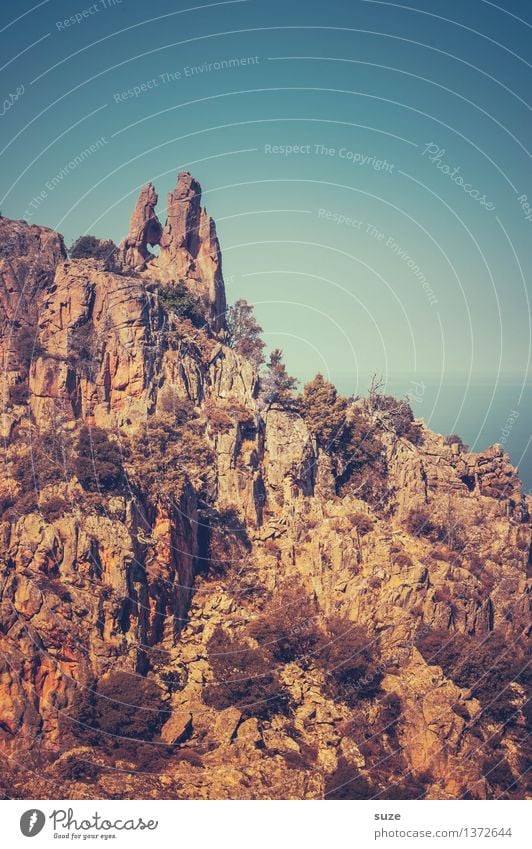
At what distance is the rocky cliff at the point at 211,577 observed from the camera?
52.4 m

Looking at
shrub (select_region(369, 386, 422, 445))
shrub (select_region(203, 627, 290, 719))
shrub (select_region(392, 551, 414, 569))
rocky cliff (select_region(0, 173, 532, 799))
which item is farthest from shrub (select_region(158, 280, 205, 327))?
shrub (select_region(203, 627, 290, 719))

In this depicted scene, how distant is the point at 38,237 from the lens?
230ft

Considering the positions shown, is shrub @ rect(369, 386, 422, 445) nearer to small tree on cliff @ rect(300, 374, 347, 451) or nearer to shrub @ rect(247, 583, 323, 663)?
small tree on cliff @ rect(300, 374, 347, 451)

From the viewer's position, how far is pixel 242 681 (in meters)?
55.0

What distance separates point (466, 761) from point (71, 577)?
25395 millimetres

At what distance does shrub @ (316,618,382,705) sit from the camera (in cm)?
5709

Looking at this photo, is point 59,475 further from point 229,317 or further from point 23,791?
point 229,317

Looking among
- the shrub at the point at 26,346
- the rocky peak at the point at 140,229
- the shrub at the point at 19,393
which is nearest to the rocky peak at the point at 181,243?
the rocky peak at the point at 140,229

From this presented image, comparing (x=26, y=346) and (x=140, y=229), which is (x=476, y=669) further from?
(x=140, y=229)

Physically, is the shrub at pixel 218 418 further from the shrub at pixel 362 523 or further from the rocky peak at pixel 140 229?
the rocky peak at pixel 140 229
